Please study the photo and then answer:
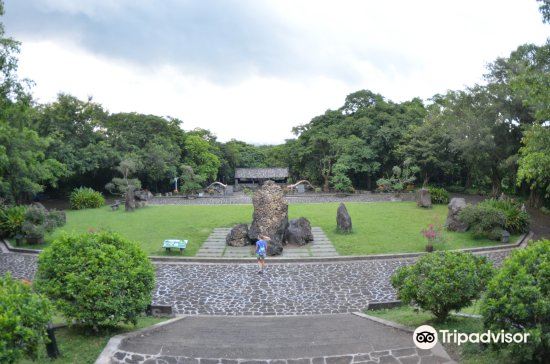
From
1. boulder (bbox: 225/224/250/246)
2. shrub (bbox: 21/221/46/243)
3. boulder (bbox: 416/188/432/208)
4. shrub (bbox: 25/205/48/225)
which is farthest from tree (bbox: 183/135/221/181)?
boulder (bbox: 225/224/250/246)

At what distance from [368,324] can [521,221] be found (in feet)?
46.6

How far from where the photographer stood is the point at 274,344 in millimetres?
6355

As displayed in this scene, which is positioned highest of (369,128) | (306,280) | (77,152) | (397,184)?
(369,128)

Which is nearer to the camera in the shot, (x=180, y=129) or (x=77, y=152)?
(x=77, y=152)

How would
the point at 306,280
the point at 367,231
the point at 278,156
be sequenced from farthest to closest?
the point at 278,156 → the point at 367,231 → the point at 306,280

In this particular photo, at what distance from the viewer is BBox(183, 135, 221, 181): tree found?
4412cm

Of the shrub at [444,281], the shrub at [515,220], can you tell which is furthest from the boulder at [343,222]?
the shrub at [444,281]

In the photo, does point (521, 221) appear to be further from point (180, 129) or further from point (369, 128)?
point (180, 129)

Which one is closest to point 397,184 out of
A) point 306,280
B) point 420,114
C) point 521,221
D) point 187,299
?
point 420,114

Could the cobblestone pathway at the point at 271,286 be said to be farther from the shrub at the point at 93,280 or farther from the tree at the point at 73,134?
the tree at the point at 73,134

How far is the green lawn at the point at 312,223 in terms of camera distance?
16.8 metres

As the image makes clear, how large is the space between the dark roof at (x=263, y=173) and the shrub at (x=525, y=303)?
47211 mm

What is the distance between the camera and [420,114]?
137ft

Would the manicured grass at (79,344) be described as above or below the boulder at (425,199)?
below
